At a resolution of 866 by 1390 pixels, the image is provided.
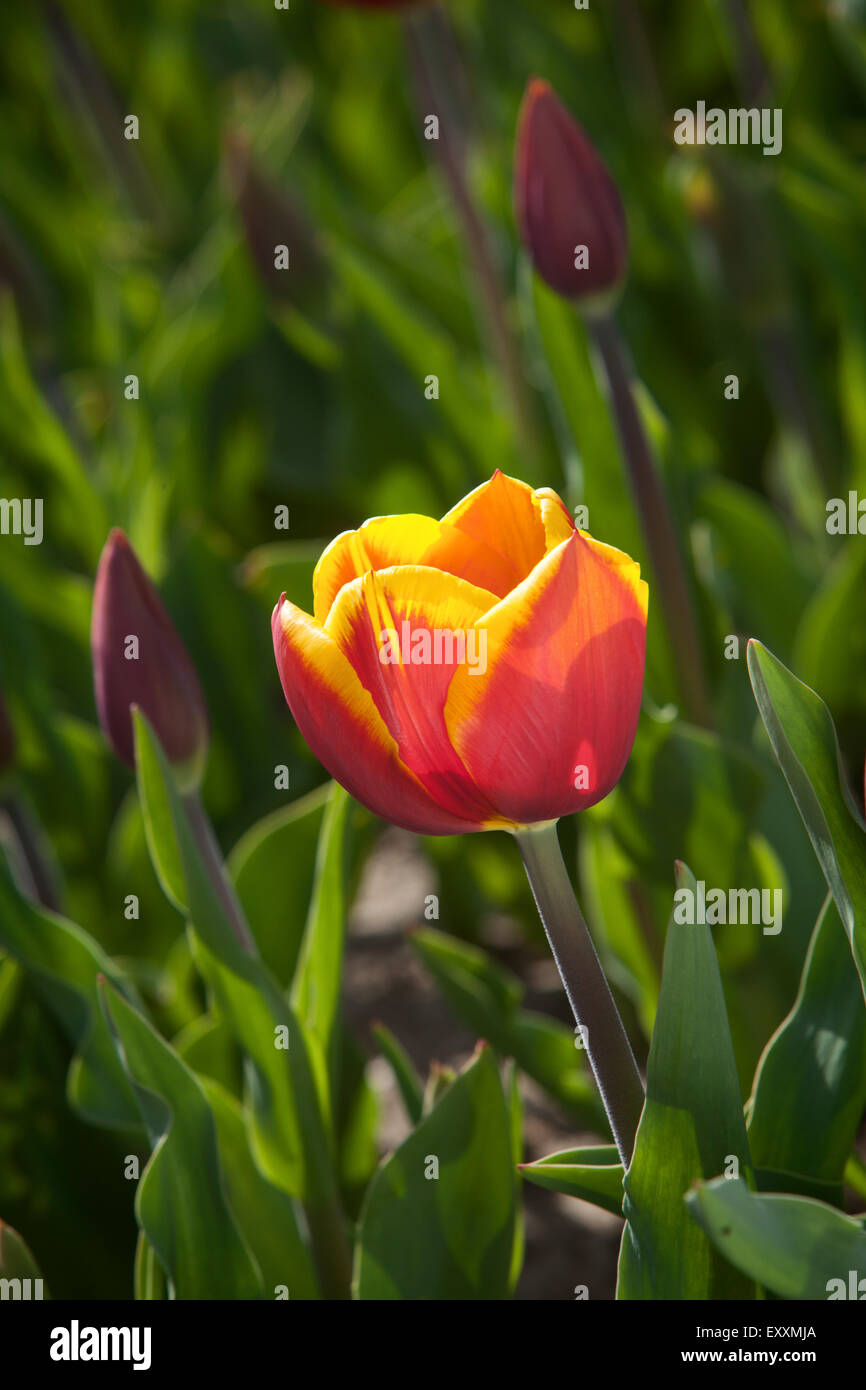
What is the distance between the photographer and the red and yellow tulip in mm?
532

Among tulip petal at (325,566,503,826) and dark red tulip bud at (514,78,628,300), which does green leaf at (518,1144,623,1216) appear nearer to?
tulip petal at (325,566,503,826)

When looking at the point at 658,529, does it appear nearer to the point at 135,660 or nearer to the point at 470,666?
the point at 135,660

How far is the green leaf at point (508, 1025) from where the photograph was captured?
932 mm

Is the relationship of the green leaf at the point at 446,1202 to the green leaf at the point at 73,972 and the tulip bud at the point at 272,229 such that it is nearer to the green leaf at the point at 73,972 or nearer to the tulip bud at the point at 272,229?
the green leaf at the point at 73,972

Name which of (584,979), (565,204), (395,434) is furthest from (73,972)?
(395,434)

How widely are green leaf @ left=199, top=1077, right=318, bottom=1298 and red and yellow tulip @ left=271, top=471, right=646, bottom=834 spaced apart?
0.38m

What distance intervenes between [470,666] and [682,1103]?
219mm

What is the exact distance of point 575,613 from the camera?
0.53 metres

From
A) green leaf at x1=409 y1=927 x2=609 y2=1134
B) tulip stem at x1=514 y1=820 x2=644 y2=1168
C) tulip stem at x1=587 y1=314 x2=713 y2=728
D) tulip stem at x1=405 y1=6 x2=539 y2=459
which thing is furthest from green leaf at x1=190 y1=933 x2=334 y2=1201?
tulip stem at x1=405 y1=6 x2=539 y2=459

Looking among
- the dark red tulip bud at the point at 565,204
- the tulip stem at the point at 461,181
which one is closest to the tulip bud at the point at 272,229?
the tulip stem at the point at 461,181

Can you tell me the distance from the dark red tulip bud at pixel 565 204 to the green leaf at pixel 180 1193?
0.59m

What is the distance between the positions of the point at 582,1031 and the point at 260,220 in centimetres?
115
